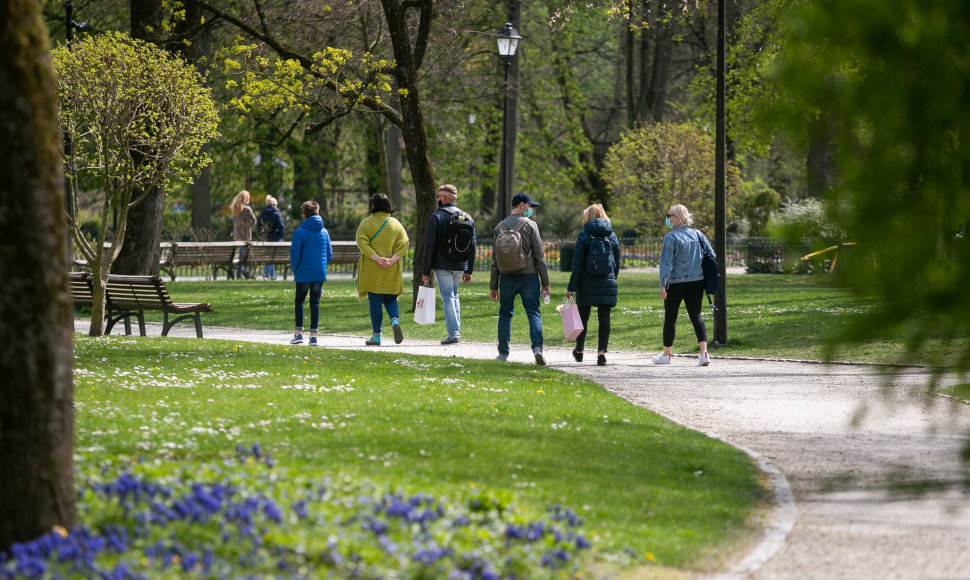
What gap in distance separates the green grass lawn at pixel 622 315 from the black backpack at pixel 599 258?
7.64 ft

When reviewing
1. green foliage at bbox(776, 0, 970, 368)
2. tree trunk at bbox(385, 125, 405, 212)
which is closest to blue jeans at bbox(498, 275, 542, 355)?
green foliage at bbox(776, 0, 970, 368)

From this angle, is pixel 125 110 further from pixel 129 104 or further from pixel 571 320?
pixel 571 320

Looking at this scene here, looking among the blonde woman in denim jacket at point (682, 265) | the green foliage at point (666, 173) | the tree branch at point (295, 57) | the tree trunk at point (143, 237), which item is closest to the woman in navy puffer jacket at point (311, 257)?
the tree branch at point (295, 57)

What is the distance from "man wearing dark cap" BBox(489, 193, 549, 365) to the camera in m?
12.4

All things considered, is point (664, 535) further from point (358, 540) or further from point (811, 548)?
point (358, 540)

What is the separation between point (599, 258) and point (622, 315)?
20.5ft

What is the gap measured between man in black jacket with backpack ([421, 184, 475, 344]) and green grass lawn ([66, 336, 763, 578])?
3.34 metres

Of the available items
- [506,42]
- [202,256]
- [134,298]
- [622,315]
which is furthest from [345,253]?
[134,298]

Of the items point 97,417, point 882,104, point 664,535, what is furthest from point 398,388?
point 882,104

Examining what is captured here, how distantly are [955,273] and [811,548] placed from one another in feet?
5.41

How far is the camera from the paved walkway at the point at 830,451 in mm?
5223

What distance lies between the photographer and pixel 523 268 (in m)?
12.4

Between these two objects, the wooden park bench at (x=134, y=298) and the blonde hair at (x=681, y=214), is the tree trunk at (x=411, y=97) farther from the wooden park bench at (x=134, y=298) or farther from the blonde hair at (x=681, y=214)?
the blonde hair at (x=681, y=214)

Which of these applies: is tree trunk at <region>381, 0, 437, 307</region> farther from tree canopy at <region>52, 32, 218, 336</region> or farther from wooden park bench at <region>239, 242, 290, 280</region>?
wooden park bench at <region>239, 242, 290, 280</region>
